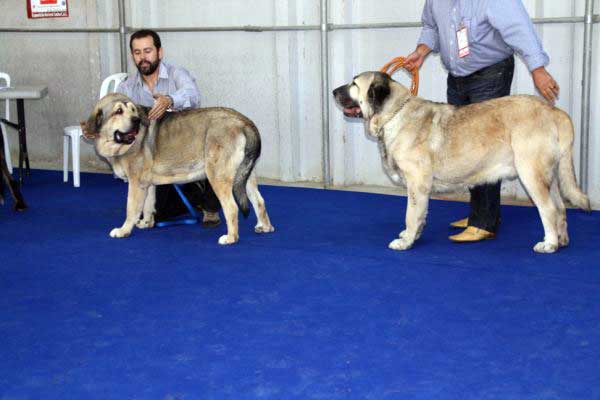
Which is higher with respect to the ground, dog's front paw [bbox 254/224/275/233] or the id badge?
the id badge

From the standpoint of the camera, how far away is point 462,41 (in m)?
5.61

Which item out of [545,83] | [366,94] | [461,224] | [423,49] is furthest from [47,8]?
[545,83]

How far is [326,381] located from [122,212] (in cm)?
396

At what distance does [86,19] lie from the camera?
9.44m

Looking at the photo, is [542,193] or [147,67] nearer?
[542,193]

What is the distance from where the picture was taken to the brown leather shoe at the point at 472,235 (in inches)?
226

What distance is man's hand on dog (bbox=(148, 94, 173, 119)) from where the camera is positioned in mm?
6012

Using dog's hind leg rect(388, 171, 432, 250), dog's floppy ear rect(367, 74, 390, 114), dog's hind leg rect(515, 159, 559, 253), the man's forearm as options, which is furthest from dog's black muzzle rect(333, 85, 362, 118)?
dog's hind leg rect(515, 159, 559, 253)

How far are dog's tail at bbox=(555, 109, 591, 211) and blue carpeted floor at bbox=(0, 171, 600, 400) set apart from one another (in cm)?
35

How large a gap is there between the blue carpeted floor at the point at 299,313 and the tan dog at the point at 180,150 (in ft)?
1.01

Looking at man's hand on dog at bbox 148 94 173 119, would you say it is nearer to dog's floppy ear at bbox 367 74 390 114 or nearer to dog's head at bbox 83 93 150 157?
dog's head at bbox 83 93 150 157

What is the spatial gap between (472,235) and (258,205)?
1.53 m

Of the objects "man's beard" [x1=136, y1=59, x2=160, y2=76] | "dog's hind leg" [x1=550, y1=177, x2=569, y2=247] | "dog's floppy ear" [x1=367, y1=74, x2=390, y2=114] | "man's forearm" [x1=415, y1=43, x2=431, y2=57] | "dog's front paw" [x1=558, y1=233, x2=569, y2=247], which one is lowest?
"dog's front paw" [x1=558, y1=233, x2=569, y2=247]

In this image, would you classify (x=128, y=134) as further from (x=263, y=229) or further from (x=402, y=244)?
(x=402, y=244)
